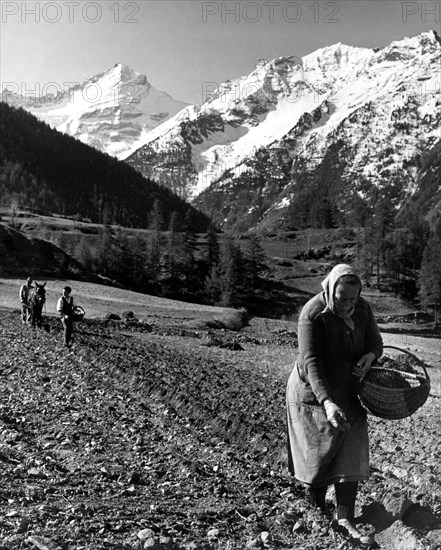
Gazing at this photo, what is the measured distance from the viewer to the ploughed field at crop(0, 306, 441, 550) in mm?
5375

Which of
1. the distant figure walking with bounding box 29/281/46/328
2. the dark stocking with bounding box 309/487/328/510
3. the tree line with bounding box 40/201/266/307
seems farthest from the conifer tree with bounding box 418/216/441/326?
the dark stocking with bounding box 309/487/328/510

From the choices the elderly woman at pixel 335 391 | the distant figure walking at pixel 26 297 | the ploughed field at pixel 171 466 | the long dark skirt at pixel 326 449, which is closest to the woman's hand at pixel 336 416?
the elderly woman at pixel 335 391

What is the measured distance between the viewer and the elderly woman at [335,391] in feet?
18.0

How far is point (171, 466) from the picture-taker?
7.68 metres

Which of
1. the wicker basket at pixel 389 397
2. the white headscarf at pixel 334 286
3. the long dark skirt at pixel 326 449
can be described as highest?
the white headscarf at pixel 334 286

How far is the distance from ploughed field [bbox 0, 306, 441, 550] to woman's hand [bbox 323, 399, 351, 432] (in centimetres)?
98

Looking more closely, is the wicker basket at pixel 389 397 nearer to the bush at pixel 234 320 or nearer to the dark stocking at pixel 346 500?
the dark stocking at pixel 346 500

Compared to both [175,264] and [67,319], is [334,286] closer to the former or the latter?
[67,319]

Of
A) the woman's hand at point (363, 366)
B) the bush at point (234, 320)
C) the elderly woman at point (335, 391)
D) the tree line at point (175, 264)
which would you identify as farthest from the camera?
the tree line at point (175, 264)

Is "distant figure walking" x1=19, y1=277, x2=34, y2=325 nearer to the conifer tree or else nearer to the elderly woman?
the elderly woman

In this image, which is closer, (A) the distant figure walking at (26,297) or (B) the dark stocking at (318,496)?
(B) the dark stocking at (318,496)

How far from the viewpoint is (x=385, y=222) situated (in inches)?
5512

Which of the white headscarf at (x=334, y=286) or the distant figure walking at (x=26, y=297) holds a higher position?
the white headscarf at (x=334, y=286)

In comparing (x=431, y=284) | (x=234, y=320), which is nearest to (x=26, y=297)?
(x=234, y=320)
